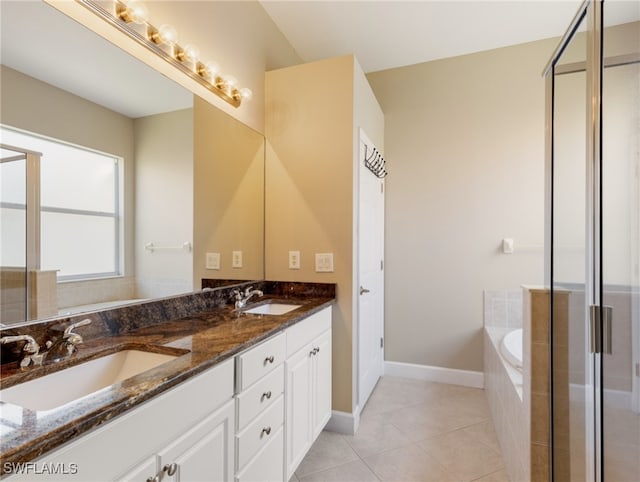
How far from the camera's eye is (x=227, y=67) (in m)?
2.00

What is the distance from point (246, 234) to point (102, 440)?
1.60 metres

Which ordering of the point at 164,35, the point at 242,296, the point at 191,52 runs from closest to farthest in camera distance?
the point at 164,35
the point at 191,52
the point at 242,296

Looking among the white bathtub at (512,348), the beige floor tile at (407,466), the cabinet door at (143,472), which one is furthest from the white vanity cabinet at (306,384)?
the white bathtub at (512,348)

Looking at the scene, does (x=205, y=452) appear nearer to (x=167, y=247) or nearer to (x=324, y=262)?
(x=167, y=247)

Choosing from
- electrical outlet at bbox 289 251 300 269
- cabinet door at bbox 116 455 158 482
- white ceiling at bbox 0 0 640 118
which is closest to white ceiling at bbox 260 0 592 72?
white ceiling at bbox 0 0 640 118

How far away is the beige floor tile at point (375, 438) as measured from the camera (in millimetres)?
2018

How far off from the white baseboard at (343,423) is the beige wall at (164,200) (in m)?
1.29

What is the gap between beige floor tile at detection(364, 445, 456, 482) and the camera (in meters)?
1.78

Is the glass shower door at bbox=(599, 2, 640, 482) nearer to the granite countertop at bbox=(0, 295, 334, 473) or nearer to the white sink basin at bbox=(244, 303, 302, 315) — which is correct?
the granite countertop at bbox=(0, 295, 334, 473)

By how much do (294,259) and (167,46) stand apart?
4.62ft

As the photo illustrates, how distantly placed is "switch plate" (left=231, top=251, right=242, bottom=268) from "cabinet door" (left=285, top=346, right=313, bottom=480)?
2.31ft

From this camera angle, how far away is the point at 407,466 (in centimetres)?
187

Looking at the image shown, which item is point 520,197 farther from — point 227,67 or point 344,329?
point 227,67

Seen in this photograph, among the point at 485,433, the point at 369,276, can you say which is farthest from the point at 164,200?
the point at 485,433
